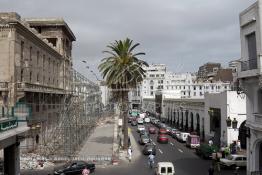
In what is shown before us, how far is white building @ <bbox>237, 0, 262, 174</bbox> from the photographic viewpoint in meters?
28.4

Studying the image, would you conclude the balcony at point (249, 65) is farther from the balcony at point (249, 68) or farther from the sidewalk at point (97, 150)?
the sidewalk at point (97, 150)

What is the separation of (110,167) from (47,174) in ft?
21.2

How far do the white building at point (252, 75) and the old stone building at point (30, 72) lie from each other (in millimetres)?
15831

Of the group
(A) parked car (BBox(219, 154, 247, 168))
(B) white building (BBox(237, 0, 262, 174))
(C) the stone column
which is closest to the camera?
(C) the stone column

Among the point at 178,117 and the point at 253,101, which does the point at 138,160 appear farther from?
the point at 178,117

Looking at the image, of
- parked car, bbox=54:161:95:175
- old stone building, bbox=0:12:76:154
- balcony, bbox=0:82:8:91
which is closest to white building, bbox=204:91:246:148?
parked car, bbox=54:161:95:175

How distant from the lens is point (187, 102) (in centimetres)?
7250

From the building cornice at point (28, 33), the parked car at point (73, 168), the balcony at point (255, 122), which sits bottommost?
the parked car at point (73, 168)

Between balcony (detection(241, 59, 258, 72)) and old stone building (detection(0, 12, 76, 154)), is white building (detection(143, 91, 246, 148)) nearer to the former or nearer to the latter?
balcony (detection(241, 59, 258, 72))

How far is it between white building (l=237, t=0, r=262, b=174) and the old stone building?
1583cm

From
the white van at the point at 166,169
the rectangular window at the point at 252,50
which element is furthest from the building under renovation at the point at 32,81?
the rectangular window at the point at 252,50

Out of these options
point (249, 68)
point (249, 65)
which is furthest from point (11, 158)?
point (249, 65)

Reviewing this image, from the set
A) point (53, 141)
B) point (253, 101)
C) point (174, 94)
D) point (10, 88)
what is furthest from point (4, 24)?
point (174, 94)

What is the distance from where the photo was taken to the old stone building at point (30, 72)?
39000 mm
